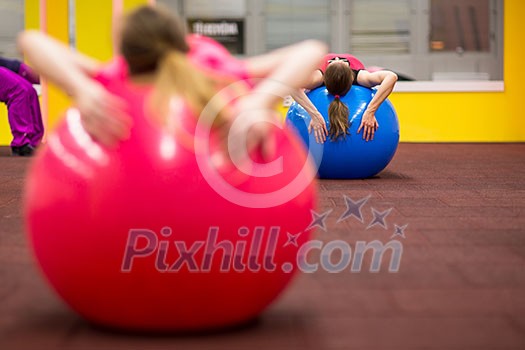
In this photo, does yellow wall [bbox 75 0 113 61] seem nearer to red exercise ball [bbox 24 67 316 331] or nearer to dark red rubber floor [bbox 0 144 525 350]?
dark red rubber floor [bbox 0 144 525 350]

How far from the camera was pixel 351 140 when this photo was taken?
5.23 meters

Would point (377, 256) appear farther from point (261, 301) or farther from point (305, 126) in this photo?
point (305, 126)

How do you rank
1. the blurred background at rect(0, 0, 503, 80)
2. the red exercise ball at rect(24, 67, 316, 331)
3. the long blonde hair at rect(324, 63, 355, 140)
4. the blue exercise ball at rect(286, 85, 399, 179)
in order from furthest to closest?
the blurred background at rect(0, 0, 503, 80), the blue exercise ball at rect(286, 85, 399, 179), the long blonde hair at rect(324, 63, 355, 140), the red exercise ball at rect(24, 67, 316, 331)

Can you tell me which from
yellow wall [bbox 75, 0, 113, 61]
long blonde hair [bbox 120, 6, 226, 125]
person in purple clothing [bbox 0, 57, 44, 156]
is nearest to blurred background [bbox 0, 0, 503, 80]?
yellow wall [bbox 75, 0, 113, 61]

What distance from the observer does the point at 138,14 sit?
1904 mm

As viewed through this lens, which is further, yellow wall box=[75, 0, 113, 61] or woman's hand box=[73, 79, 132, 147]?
yellow wall box=[75, 0, 113, 61]

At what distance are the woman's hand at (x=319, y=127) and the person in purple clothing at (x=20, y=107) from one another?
3.43 meters

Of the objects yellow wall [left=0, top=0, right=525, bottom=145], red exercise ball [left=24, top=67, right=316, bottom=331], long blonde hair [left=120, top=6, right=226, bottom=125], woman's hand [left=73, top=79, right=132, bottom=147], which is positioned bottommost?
yellow wall [left=0, top=0, right=525, bottom=145]

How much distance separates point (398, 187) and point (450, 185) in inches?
15.4

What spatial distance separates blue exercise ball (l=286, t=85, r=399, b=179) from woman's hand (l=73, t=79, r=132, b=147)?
3379mm

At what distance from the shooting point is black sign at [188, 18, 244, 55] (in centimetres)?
1006

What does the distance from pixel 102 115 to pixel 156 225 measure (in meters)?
0.28

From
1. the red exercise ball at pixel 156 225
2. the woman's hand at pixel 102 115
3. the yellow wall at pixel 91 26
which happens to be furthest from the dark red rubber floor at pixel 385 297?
the yellow wall at pixel 91 26

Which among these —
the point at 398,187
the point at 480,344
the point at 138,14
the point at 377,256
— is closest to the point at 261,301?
the point at 480,344
